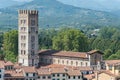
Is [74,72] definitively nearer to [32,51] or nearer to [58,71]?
[58,71]

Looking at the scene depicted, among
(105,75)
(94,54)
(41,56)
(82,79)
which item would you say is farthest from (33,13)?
(105,75)

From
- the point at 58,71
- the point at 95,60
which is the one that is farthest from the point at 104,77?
the point at 95,60

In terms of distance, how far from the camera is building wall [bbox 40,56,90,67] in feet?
273

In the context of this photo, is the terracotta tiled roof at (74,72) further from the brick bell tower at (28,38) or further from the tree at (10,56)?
→ the tree at (10,56)

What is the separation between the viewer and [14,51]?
106 meters

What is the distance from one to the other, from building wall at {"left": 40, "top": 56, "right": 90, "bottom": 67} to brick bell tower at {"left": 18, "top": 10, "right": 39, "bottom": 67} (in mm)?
1717

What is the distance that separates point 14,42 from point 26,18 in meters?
18.6

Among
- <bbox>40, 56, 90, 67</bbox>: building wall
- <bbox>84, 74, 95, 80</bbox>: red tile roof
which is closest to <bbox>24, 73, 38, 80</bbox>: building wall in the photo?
<bbox>84, 74, 95, 80</bbox>: red tile roof

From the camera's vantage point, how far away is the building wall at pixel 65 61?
83.2 m

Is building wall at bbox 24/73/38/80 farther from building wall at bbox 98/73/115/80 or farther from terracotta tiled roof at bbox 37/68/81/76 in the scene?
building wall at bbox 98/73/115/80

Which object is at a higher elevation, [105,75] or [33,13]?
[33,13]

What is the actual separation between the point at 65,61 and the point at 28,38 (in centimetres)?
803

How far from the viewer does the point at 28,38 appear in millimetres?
89000

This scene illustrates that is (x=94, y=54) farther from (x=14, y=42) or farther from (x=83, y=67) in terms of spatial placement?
(x=14, y=42)
